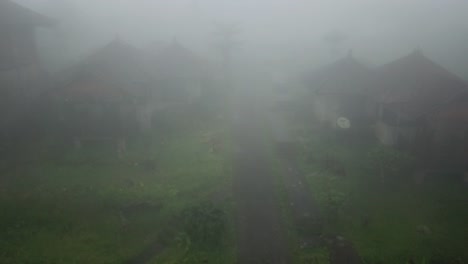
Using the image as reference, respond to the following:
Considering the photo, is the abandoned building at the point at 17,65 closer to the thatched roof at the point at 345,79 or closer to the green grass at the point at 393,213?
the green grass at the point at 393,213

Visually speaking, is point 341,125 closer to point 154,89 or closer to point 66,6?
point 154,89

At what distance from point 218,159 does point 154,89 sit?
1056cm

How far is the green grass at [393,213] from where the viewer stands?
1378 centimetres

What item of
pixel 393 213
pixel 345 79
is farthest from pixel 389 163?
pixel 345 79

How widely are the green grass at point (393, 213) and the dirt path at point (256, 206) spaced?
2079 mm

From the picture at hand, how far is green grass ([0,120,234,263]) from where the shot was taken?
13.6 metres

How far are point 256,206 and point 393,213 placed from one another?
5.73 metres

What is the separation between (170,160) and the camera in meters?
21.5

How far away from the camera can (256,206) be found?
667 inches

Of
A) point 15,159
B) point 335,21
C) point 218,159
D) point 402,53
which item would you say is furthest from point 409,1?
point 15,159

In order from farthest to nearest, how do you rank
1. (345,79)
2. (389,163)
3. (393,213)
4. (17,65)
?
(345,79) → (17,65) → (389,163) → (393,213)

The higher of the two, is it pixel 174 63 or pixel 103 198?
pixel 174 63

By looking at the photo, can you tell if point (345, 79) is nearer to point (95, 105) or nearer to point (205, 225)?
point (95, 105)

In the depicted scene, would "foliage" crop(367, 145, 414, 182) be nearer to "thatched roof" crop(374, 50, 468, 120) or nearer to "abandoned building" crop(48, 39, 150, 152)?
"thatched roof" crop(374, 50, 468, 120)
